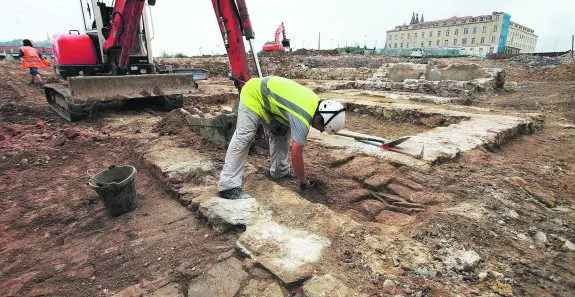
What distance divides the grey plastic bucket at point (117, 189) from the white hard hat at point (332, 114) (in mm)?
2036

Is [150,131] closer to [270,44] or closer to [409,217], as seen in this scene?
[409,217]

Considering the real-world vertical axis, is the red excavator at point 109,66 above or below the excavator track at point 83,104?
above

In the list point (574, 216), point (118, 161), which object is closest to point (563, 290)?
point (574, 216)

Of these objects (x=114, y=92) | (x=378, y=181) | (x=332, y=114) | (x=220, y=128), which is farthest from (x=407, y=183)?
(x=114, y=92)

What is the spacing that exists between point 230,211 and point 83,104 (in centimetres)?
569

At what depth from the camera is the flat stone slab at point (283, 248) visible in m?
2.26

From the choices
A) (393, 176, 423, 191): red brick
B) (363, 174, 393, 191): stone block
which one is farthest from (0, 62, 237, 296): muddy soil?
(393, 176, 423, 191): red brick

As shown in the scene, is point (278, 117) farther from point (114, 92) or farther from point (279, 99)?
point (114, 92)

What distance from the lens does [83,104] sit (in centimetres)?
691

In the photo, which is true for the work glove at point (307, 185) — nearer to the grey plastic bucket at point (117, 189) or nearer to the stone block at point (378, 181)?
the stone block at point (378, 181)

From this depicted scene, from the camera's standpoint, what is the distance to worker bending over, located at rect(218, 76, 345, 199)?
3.16 meters

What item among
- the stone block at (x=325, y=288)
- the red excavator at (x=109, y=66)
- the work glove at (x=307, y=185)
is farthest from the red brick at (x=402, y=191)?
the red excavator at (x=109, y=66)

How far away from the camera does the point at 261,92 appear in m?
3.42

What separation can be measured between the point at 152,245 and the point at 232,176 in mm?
993
